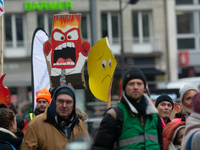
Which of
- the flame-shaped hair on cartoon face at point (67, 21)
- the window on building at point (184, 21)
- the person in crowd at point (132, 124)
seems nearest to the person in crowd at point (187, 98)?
the person in crowd at point (132, 124)

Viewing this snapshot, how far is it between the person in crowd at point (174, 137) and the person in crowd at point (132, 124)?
20cm

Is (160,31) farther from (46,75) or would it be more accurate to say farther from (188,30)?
(46,75)

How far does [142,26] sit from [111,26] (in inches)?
85.3

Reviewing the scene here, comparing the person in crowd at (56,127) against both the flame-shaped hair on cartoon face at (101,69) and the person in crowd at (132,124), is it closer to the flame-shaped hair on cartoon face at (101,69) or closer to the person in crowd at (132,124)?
the person in crowd at (132,124)

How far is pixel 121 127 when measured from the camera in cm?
282

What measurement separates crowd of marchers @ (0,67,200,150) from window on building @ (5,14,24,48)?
762 inches

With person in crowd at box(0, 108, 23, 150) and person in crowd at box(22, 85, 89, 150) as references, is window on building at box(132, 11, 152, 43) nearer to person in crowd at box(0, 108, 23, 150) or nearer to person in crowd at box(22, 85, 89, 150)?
person in crowd at box(0, 108, 23, 150)

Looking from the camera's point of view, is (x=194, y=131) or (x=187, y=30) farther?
(x=187, y=30)

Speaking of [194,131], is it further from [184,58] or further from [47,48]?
[184,58]

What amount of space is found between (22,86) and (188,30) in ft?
39.8

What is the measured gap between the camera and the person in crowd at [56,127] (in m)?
3.07

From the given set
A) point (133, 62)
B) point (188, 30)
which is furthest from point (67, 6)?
point (188, 30)

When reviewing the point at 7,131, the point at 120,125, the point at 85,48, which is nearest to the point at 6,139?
the point at 7,131

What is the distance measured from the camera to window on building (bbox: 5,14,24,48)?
2205 cm
